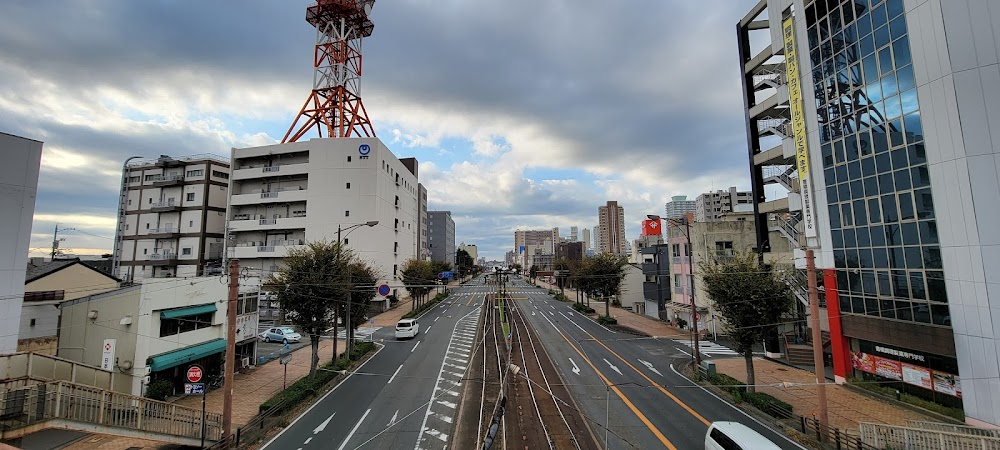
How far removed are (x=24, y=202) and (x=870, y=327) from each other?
41.3m

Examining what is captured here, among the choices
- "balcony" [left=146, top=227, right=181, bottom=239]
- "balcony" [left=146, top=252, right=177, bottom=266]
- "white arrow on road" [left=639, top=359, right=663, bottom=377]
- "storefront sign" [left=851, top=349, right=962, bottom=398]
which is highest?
"balcony" [left=146, top=227, right=181, bottom=239]

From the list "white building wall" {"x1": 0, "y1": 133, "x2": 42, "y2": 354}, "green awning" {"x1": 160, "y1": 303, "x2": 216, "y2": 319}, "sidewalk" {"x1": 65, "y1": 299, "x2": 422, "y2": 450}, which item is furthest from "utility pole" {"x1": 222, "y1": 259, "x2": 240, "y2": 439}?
"white building wall" {"x1": 0, "y1": 133, "x2": 42, "y2": 354}

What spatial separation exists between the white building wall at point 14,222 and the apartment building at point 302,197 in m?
37.4

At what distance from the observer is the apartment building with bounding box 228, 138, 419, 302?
54.7 metres

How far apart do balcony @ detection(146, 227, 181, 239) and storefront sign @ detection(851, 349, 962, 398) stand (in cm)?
7377

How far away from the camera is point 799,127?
88.1 ft

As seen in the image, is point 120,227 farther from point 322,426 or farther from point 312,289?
point 322,426

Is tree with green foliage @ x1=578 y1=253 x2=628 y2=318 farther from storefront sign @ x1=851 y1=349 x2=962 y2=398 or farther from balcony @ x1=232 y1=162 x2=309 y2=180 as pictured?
balcony @ x1=232 y1=162 x2=309 y2=180

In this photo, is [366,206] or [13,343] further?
[366,206]

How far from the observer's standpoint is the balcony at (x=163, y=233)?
181 ft

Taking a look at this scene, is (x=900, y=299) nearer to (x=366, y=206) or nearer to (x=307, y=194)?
(x=366, y=206)

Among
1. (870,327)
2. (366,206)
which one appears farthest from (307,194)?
(870,327)

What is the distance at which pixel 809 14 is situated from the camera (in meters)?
26.0

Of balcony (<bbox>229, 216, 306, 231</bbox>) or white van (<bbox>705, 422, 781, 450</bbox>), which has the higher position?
balcony (<bbox>229, 216, 306, 231</bbox>)
